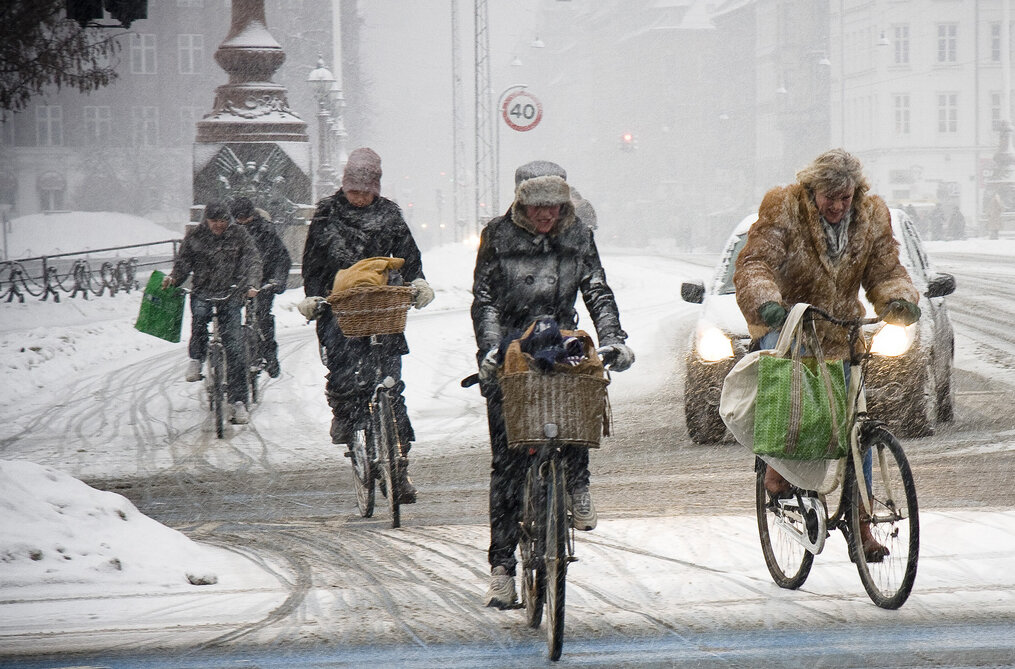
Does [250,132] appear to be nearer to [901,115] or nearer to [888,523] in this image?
[888,523]

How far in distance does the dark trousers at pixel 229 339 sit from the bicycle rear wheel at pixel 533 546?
630cm

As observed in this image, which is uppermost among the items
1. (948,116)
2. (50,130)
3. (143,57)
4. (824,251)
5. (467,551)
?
(143,57)

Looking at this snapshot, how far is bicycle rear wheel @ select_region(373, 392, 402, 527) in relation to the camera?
726 cm

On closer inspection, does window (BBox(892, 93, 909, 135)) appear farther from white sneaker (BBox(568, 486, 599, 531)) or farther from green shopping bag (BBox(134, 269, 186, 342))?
white sneaker (BBox(568, 486, 599, 531))

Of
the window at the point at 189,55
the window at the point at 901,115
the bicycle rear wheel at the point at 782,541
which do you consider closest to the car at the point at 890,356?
the bicycle rear wheel at the point at 782,541

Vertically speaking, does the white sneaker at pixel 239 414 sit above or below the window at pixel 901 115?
below

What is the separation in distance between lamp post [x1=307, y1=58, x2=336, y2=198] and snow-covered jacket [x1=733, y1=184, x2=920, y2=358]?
25.8 m

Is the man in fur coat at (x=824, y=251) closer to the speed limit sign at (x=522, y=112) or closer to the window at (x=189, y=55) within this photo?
the speed limit sign at (x=522, y=112)

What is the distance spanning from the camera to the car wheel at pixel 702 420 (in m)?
9.67

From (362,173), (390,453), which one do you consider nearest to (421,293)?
(362,173)

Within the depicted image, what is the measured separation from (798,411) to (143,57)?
74.0m

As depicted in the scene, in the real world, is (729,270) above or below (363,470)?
above

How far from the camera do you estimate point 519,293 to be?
5.19 meters

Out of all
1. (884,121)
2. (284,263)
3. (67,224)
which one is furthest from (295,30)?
(284,263)
